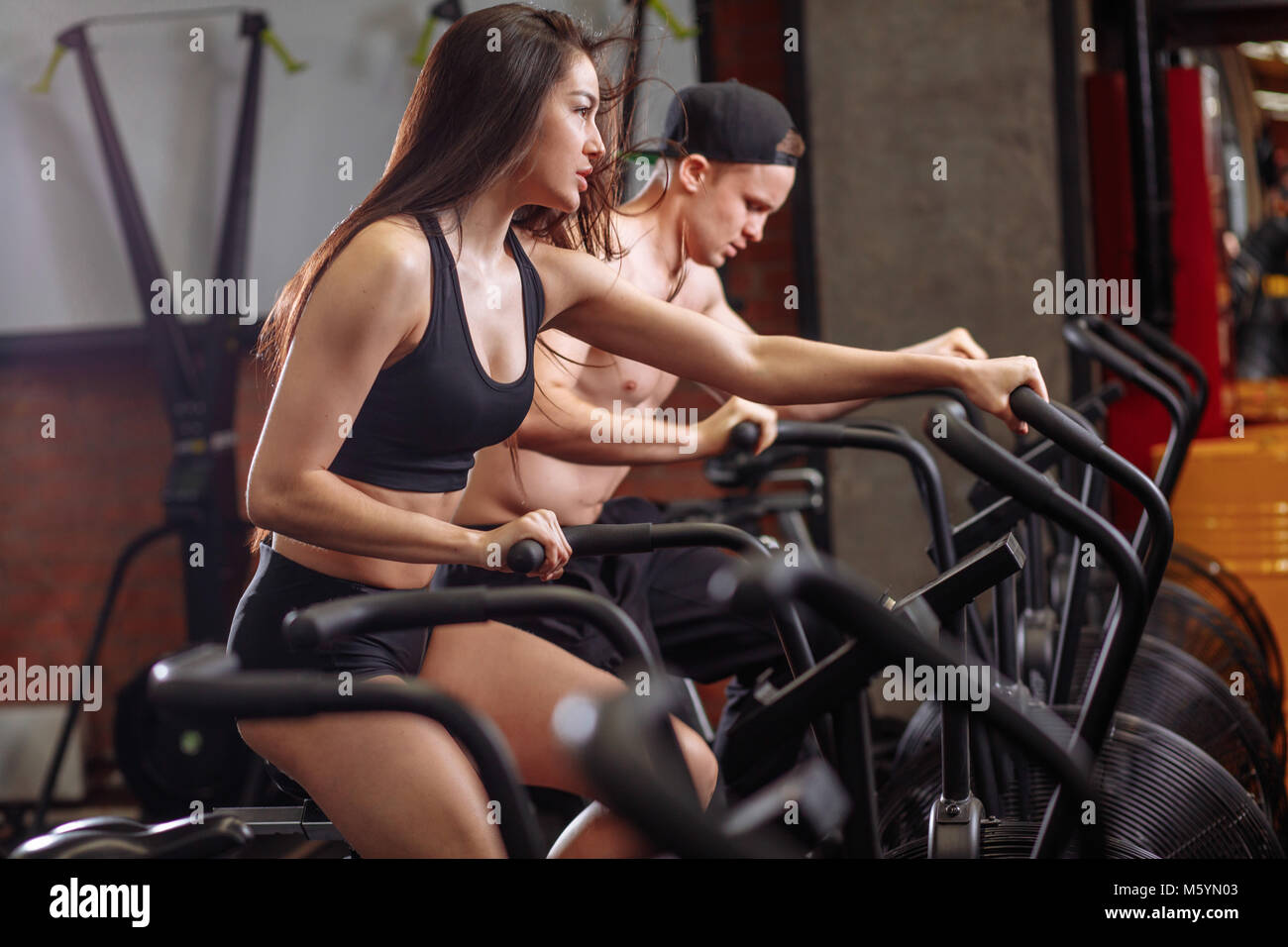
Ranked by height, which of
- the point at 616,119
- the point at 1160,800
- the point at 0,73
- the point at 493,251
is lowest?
the point at 1160,800

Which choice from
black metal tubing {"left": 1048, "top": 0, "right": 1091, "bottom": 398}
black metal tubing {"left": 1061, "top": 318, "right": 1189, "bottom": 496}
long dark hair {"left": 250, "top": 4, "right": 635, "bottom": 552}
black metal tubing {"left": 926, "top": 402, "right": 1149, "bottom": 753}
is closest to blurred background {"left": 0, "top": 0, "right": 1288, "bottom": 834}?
black metal tubing {"left": 1048, "top": 0, "right": 1091, "bottom": 398}

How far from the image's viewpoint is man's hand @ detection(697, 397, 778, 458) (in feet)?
6.19

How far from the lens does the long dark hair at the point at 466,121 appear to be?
4.65ft

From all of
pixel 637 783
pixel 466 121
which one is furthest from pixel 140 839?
pixel 466 121

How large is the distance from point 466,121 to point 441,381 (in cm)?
29

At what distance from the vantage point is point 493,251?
60.1 inches

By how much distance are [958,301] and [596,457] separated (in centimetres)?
175

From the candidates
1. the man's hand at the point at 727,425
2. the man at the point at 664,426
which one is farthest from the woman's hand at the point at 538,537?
the man's hand at the point at 727,425

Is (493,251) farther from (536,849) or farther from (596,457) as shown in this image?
(536,849)

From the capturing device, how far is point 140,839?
41.4 inches

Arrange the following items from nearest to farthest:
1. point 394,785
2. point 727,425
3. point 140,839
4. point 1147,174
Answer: point 140,839 < point 394,785 < point 727,425 < point 1147,174

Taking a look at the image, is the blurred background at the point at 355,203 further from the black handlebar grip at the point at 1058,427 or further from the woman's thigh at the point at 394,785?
the black handlebar grip at the point at 1058,427

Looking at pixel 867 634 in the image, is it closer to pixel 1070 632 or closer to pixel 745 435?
pixel 745 435

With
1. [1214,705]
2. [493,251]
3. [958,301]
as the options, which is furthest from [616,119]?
[958,301]
